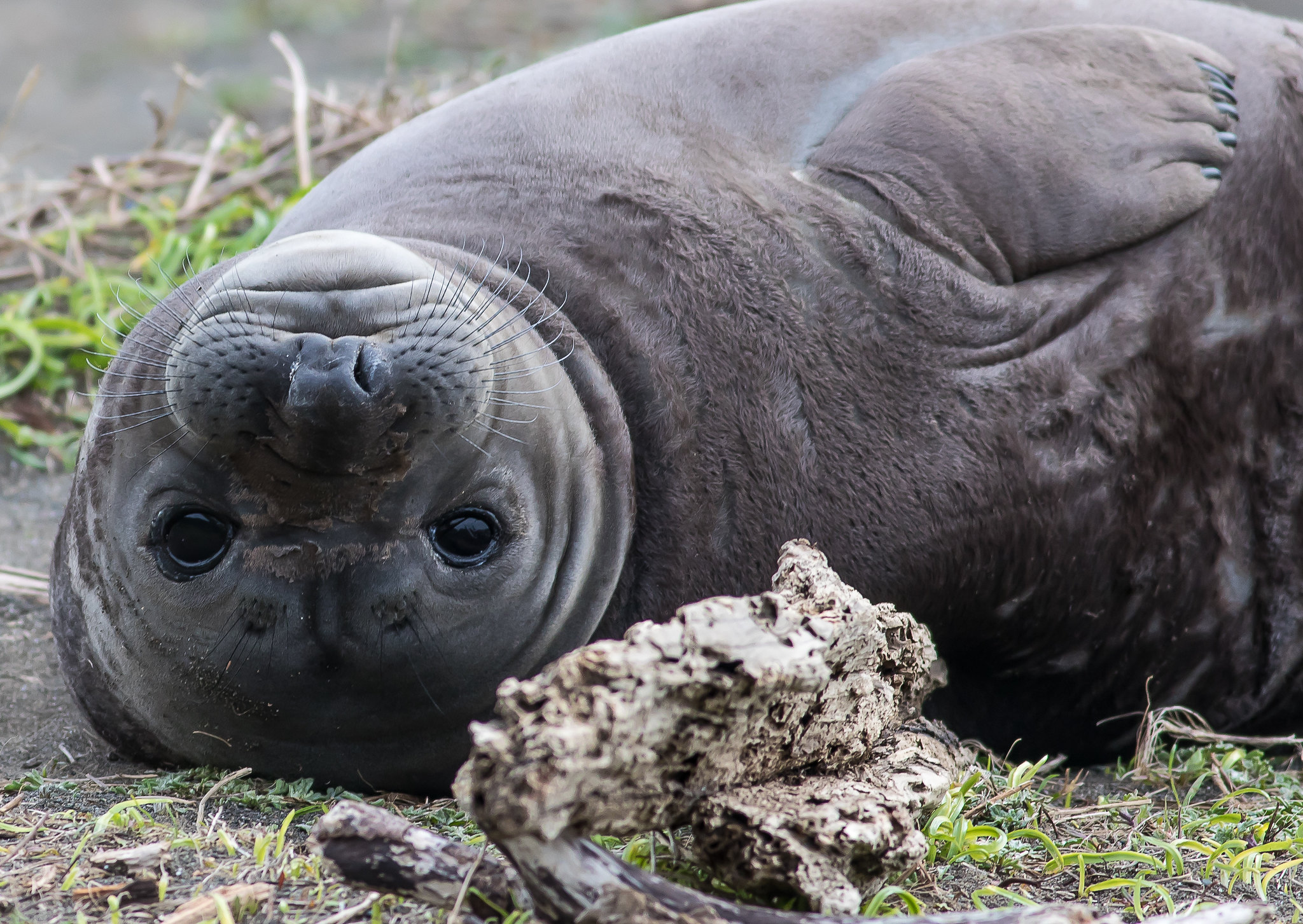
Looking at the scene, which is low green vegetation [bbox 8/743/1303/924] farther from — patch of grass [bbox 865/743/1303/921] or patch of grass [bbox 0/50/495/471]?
patch of grass [bbox 0/50/495/471]

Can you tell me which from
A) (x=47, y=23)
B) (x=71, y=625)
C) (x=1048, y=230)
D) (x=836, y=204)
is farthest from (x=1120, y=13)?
(x=47, y=23)

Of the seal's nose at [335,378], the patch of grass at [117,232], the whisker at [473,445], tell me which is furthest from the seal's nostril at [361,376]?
the patch of grass at [117,232]

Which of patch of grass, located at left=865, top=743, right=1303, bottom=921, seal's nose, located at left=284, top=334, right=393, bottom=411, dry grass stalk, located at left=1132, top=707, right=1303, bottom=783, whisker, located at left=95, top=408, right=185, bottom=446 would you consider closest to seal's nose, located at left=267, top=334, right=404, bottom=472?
seal's nose, located at left=284, top=334, right=393, bottom=411

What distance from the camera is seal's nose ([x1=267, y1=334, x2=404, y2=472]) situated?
2455 millimetres

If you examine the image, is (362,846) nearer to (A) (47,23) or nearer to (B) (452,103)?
(B) (452,103)

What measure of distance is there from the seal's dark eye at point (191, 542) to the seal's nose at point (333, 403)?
0.87 ft

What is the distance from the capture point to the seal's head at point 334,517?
8.52ft

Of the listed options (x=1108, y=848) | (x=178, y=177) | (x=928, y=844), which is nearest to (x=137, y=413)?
(x=928, y=844)

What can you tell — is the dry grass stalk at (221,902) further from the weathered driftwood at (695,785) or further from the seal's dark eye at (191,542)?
the seal's dark eye at (191,542)

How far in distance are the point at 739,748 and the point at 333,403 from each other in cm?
91

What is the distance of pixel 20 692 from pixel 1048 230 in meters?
2.76

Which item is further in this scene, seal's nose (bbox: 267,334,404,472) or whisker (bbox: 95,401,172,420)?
whisker (bbox: 95,401,172,420)

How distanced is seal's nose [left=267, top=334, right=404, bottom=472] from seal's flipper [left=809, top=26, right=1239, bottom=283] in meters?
1.37

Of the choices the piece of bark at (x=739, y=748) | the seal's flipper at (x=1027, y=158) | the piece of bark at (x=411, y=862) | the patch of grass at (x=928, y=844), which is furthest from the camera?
the seal's flipper at (x=1027, y=158)
